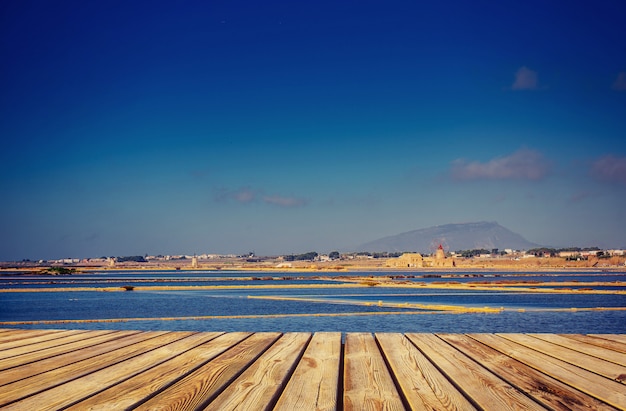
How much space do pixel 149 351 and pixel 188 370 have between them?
0.82m

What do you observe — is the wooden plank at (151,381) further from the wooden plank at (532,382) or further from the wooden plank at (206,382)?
the wooden plank at (532,382)

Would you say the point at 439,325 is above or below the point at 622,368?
below

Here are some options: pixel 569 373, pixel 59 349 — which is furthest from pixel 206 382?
pixel 569 373

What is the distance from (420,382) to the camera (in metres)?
2.84

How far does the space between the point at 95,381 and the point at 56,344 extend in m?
1.59

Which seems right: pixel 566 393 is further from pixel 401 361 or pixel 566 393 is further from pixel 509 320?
pixel 509 320

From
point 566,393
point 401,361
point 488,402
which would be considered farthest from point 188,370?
point 566,393

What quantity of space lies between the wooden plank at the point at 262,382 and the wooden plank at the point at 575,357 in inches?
73.3

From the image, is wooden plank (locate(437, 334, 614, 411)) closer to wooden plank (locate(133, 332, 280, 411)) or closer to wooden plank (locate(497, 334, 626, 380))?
wooden plank (locate(497, 334, 626, 380))

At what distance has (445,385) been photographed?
110 inches

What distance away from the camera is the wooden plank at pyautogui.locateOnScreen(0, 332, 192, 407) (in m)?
2.68

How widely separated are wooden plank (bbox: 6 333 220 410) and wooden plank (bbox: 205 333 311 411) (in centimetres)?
68

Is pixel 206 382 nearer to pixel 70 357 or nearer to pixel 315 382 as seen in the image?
pixel 315 382

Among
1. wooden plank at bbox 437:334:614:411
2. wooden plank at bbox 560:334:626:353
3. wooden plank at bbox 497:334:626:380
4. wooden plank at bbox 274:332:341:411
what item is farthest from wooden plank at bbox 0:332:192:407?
wooden plank at bbox 560:334:626:353
